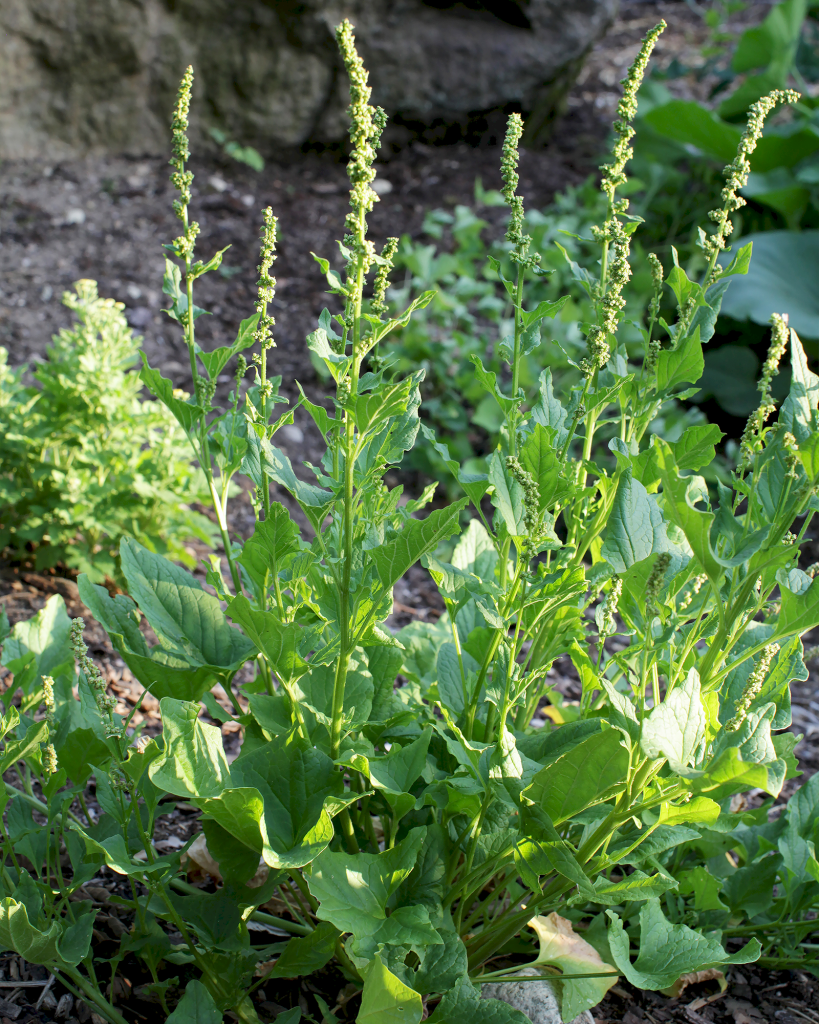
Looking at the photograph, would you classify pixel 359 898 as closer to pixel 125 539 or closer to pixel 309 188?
pixel 125 539

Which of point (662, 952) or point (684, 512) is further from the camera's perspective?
point (662, 952)

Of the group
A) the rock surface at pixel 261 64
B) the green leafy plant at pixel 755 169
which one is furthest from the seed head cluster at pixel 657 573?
the rock surface at pixel 261 64

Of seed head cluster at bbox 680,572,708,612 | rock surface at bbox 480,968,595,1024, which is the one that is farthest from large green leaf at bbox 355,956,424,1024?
seed head cluster at bbox 680,572,708,612

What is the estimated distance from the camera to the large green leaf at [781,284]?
12.6 ft

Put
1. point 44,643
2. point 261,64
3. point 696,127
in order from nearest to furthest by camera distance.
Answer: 1. point 44,643
2. point 696,127
3. point 261,64

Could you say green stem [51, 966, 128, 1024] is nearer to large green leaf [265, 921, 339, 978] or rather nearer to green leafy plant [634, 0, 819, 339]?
large green leaf [265, 921, 339, 978]

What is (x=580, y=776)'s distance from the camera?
1211mm

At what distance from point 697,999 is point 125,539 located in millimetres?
1416

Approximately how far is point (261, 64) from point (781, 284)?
314 centimetres

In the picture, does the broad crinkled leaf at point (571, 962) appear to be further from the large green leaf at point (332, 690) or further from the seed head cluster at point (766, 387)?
the seed head cluster at point (766, 387)

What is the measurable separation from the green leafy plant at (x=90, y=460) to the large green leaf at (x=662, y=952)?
5.28 feet

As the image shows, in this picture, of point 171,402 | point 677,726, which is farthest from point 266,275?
point 677,726

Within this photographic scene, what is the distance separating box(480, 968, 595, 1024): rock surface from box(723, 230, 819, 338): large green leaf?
293cm

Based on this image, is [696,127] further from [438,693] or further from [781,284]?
[438,693]
